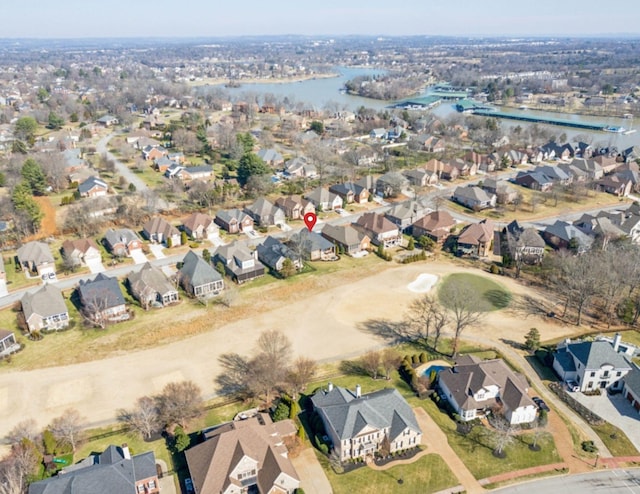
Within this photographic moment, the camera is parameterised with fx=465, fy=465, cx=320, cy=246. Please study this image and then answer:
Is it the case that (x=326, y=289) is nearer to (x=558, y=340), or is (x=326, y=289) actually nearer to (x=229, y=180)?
(x=558, y=340)

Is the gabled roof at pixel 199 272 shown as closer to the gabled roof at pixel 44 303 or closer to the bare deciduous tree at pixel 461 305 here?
the gabled roof at pixel 44 303

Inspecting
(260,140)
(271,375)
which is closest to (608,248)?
(271,375)

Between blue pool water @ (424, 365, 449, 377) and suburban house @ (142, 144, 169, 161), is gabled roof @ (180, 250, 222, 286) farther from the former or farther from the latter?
suburban house @ (142, 144, 169, 161)

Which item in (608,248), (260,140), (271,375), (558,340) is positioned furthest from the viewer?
(260,140)

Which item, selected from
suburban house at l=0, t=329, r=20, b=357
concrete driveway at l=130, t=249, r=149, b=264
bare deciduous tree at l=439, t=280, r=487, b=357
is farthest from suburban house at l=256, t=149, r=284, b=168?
suburban house at l=0, t=329, r=20, b=357

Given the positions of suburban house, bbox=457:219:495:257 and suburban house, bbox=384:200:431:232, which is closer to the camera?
suburban house, bbox=457:219:495:257

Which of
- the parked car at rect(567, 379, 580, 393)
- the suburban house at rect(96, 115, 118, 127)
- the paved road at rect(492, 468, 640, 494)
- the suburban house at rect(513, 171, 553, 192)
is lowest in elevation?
the paved road at rect(492, 468, 640, 494)

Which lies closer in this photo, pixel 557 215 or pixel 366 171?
pixel 557 215
